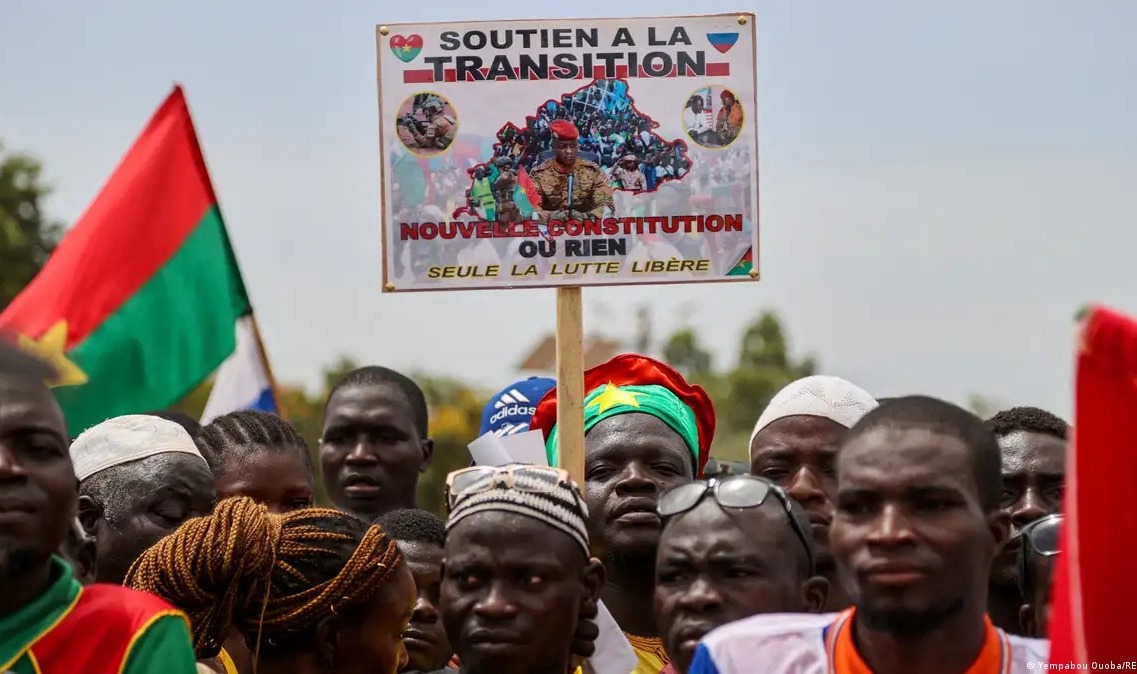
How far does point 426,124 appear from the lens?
635 centimetres

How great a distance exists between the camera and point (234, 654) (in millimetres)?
5133

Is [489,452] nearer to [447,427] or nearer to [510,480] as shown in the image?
[510,480]

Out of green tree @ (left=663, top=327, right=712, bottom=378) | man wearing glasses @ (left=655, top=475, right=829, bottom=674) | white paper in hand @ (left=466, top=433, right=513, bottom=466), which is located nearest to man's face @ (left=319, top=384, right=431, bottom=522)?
white paper in hand @ (left=466, top=433, right=513, bottom=466)

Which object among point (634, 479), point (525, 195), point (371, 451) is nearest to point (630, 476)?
point (634, 479)

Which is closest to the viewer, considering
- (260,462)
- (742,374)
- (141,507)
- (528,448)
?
(141,507)

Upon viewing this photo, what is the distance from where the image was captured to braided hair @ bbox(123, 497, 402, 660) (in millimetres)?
4949

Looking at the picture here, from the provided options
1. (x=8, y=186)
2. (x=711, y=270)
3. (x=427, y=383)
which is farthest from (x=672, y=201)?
(x=427, y=383)

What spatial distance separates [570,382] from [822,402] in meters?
1.02

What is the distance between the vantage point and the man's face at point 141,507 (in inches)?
231

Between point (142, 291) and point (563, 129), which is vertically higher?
point (563, 129)

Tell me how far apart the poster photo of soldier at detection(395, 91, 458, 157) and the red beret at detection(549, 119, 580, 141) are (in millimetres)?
352

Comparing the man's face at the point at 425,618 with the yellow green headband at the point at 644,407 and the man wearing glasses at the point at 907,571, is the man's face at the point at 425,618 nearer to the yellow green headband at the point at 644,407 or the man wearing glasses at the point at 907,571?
the yellow green headband at the point at 644,407

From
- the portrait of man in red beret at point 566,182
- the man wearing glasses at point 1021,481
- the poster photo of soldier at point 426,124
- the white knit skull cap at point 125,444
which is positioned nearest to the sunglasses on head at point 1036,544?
the man wearing glasses at point 1021,481

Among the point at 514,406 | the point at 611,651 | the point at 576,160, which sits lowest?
the point at 611,651
